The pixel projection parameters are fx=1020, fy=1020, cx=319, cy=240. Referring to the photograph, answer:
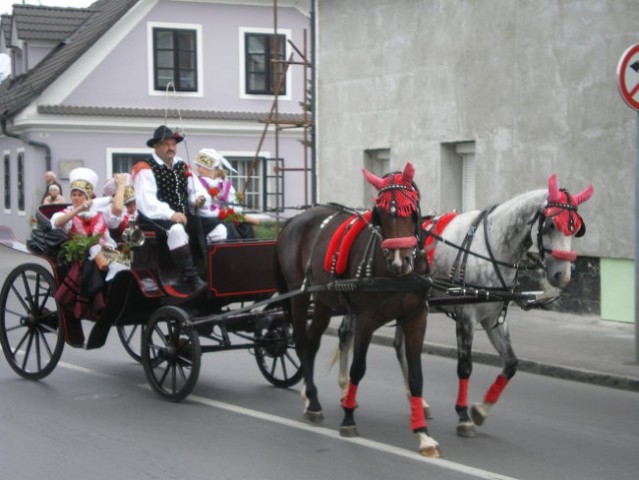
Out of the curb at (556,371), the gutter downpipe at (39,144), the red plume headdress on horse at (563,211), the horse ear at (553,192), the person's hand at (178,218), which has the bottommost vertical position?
the curb at (556,371)

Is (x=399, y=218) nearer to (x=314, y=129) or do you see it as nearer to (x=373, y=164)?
(x=373, y=164)

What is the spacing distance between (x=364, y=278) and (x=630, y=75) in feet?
14.7

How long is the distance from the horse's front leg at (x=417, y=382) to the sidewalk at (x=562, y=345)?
3452 mm

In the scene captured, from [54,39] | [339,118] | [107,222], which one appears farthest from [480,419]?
[54,39]

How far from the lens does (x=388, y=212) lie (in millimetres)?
6977

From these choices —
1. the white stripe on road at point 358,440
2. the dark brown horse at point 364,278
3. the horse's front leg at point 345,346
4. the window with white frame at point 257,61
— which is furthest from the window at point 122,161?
the dark brown horse at point 364,278

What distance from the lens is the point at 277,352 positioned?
9500 mm

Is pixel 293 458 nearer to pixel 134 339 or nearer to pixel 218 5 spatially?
pixel 134 339

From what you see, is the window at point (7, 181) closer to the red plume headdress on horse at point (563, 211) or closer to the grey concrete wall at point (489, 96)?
the grey concrete wall at point (489, 96)

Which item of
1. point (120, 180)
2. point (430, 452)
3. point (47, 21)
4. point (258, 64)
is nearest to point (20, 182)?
point (47, 21)

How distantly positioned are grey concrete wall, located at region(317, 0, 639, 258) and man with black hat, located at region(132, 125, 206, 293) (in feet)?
20.6

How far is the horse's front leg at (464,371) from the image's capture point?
25.3 feet

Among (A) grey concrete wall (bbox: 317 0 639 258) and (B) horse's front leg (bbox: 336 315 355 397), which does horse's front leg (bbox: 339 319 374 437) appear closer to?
(B) horse's front leg (bbox: 336 315 355 397)

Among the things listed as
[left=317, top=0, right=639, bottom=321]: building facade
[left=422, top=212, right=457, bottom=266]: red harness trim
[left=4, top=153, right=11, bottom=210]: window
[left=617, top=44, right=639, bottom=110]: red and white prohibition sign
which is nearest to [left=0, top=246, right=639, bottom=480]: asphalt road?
[left=422, top=212, right=457, bottom=266]: red harness trim
